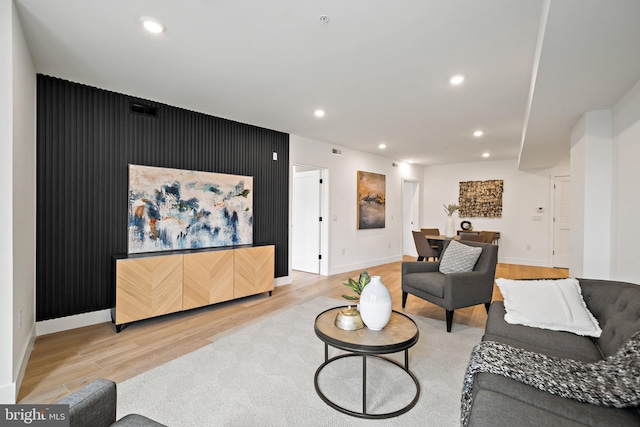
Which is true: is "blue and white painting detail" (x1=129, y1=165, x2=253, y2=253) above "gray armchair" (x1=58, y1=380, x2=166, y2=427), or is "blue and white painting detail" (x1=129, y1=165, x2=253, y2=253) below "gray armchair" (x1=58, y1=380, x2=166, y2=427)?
above

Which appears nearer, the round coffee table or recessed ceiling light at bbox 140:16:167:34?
the round coffee table

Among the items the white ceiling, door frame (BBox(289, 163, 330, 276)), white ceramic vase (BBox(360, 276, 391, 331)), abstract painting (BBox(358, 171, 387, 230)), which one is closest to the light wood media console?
door frame (BBox(289, 163, 330, 276))

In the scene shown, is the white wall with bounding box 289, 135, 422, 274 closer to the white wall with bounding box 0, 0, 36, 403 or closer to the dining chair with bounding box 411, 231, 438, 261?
the dining chair with bounding box 411, 231, 438, 261

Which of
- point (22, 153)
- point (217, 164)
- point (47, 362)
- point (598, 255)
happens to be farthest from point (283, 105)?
point (598, 255)

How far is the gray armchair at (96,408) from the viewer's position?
1035 mm

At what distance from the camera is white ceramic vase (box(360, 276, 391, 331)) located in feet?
6.30

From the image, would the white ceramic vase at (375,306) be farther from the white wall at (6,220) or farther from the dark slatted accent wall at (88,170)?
the dark slatted accent wall at (88,170)

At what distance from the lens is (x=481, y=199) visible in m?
7.54

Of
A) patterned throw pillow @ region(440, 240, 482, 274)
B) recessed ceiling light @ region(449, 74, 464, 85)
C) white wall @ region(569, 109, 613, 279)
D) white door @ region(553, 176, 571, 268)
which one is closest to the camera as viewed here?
recessed ceiling light @ region(449, 74, 464, 85)

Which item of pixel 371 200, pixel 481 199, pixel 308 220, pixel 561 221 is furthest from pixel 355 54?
pixel 561 221

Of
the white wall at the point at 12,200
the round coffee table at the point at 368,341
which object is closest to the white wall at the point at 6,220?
the white wall at the point at 12,200

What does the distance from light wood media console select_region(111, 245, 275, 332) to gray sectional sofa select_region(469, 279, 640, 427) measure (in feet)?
9.33

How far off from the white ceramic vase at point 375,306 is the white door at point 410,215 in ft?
21.7

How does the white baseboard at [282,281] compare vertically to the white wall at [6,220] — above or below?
below
